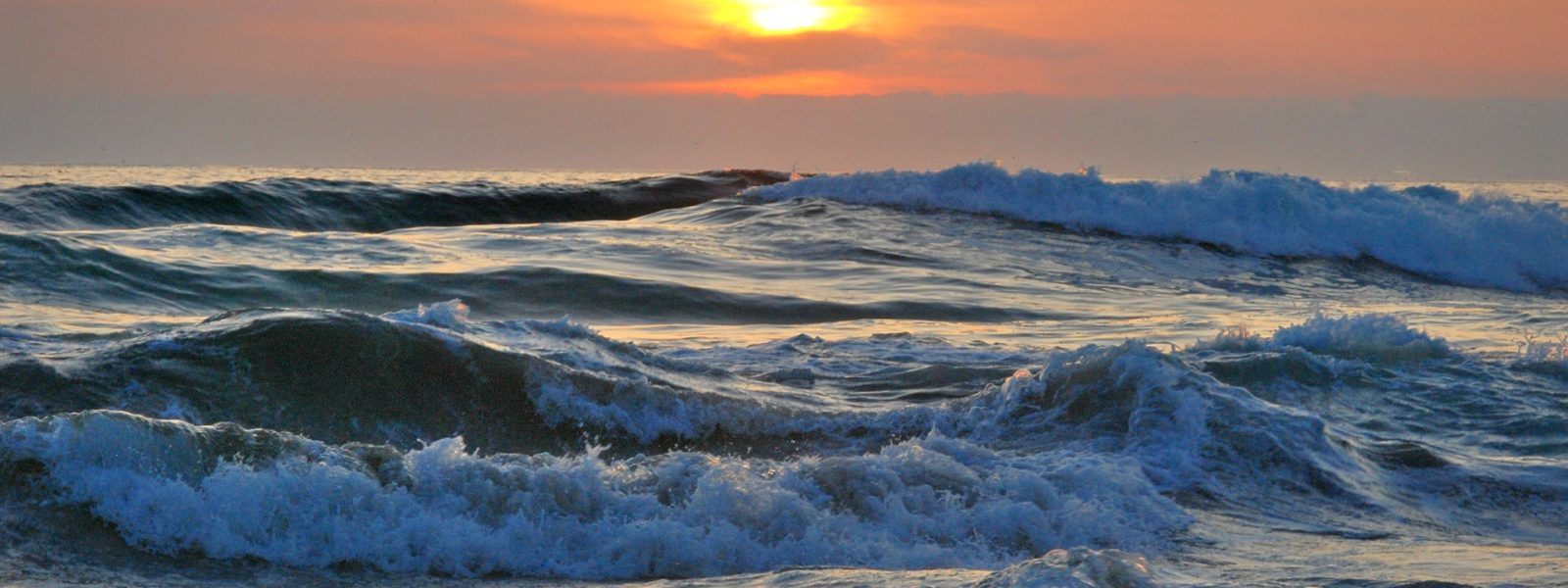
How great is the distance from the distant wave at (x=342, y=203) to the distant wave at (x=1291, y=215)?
4351 millimetres

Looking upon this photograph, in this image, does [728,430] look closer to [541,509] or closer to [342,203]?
[541,509]

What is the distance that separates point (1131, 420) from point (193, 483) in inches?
170

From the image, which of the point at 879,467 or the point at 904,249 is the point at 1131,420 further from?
the point at 904,249

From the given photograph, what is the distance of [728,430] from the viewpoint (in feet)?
22.6

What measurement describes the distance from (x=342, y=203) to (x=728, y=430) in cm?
1733

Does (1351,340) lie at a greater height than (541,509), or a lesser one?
greater

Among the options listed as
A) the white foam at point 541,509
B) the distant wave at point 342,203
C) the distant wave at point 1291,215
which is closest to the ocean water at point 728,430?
the white foam at point 541,509

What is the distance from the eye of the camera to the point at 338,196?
2291cm

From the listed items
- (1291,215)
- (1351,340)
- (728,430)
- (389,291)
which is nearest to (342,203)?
(389,291)

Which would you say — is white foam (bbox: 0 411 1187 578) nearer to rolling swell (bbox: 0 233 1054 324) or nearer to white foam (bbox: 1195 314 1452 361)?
white foam (bbox: 1195 314 1452 361)

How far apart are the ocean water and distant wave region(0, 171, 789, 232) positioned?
Result: 4742 mm

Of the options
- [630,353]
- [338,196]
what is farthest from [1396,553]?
[338,196]

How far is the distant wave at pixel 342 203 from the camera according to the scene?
1841 cm

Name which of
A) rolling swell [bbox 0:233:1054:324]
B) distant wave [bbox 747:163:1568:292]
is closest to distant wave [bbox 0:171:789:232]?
distant wave [bbox 747:163:1568:292]
